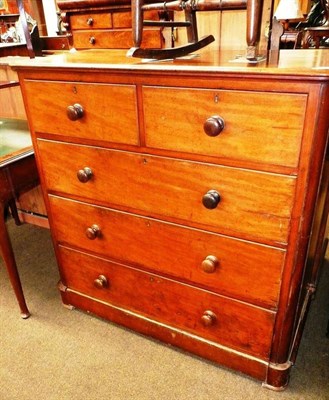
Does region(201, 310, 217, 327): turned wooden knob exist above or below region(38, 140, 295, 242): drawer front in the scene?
below

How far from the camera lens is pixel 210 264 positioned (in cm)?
113

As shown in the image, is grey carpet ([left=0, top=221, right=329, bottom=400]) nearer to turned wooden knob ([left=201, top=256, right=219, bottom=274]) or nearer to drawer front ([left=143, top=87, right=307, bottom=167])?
turned wooden knob ([left=201, top=256, right=219, bottom=274])

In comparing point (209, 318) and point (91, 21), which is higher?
point (91, 21)

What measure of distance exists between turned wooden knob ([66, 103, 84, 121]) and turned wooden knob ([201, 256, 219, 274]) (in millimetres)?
615

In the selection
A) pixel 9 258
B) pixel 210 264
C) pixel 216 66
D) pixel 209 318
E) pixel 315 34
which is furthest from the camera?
pixel 315 34

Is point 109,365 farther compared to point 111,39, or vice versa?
point 111,39

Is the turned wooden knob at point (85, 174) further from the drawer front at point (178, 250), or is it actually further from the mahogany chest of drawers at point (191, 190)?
the drawer front at point (178, 250)

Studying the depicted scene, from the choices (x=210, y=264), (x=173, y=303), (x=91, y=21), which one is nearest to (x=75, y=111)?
(x=210, y=264)

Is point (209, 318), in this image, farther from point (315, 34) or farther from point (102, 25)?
point (102, 25)

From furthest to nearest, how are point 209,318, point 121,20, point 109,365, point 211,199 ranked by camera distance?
point 121,20
point 109,365
point 209,318
point 211,199

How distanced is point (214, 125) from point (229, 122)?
0.04 meters

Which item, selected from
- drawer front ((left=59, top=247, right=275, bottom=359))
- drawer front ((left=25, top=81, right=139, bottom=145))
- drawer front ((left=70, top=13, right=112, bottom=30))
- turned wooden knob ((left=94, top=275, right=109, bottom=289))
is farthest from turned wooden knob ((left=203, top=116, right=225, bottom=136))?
drawer front ((left=70, top=13, right=112, bottom=30))

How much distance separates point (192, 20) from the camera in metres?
1.33

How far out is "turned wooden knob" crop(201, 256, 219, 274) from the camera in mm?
1134
